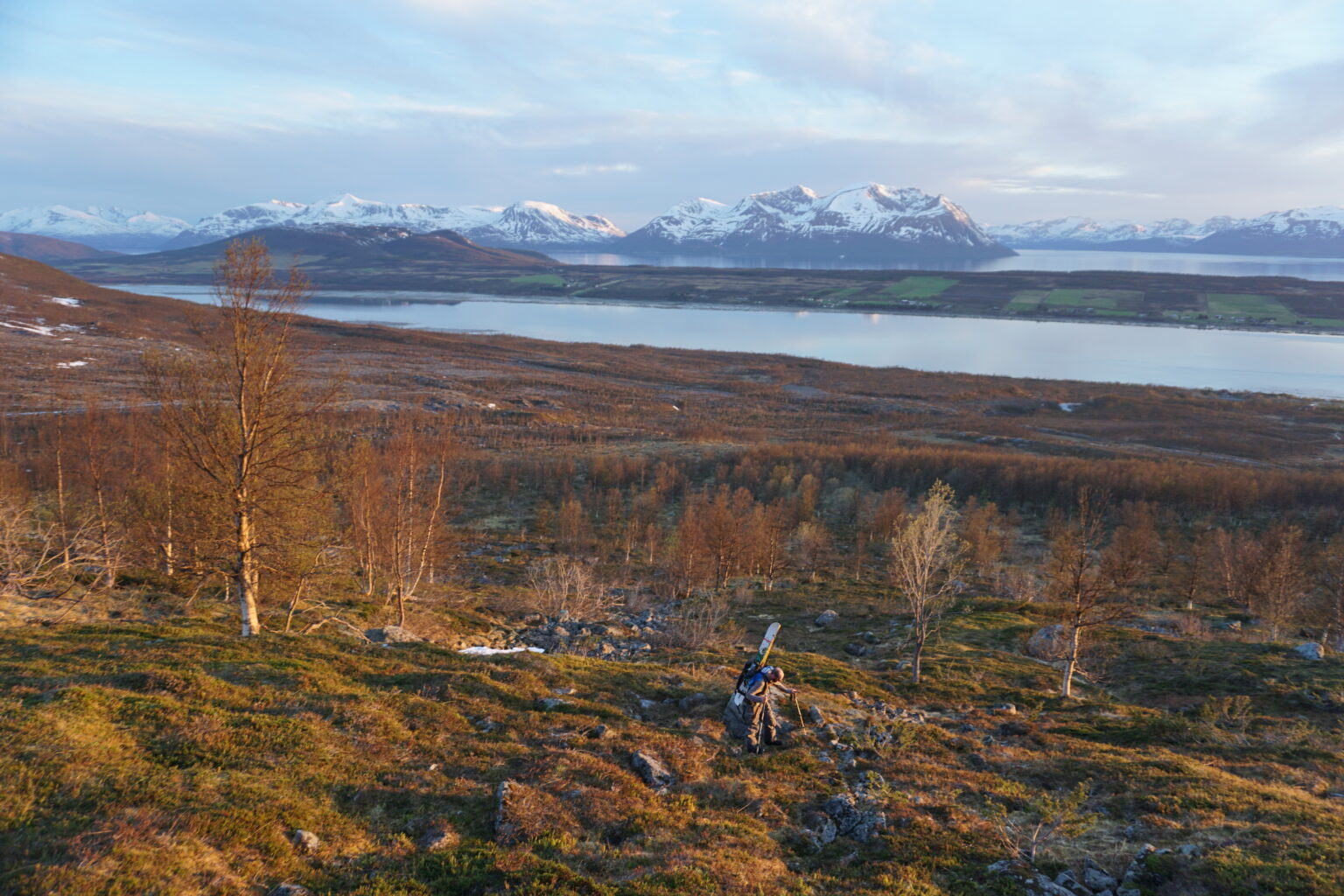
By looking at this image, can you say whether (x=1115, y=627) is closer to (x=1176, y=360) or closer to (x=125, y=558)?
(x=125, y=558)

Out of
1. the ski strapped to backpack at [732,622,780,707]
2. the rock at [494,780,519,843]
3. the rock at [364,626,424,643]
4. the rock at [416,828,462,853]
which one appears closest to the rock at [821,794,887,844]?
the ski strapped to backpack at [732,622,780,707]

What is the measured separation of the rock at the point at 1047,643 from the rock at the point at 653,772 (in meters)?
21.1

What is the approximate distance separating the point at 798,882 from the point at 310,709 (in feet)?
27.8

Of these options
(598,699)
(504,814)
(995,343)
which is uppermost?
(995,343)

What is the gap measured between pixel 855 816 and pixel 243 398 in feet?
49.2

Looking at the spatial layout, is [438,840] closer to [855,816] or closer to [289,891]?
[289,891]

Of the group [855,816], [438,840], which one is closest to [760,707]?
[855,816]

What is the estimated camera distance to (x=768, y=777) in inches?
468

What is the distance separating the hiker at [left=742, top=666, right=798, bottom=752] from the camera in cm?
1205

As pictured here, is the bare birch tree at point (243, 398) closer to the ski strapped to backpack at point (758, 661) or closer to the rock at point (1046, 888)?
→ the ski strapped to backpack at point (758, 661)

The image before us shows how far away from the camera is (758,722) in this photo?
1253 cm

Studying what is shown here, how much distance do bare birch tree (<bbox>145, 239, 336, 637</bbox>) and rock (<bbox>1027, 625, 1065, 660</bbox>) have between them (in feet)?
89.6

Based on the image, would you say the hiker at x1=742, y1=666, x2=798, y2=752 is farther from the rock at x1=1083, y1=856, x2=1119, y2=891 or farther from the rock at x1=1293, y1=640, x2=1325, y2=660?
the rock at x1=1293, y1=640, x2=1325, y2=660

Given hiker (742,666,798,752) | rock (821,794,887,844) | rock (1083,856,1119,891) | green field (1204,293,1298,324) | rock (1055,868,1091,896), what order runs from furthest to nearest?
green field (1204,293,1298,324)
hiker (742,666,798,752)
rock (821,794,887,844)
rock (1083,856,1119,891)
rock (1055,868,1091,896)
